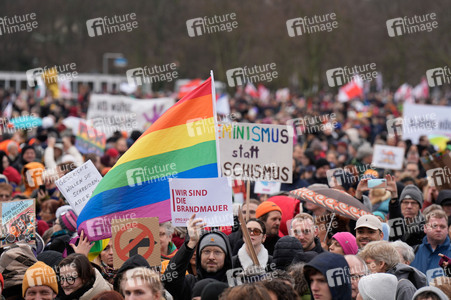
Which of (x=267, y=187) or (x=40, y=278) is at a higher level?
(x=267, y=187)

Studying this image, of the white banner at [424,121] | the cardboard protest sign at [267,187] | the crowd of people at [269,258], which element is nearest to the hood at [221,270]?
the crowd of people at [269,258]

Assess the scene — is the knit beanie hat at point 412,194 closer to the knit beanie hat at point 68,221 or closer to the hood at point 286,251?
the hood at point 286,251

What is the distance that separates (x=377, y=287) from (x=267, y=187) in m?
5.72

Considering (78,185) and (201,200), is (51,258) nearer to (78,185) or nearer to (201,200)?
(201,200)

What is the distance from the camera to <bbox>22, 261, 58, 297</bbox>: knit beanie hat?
5.91m

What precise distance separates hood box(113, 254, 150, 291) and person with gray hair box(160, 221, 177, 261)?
1.05 metres

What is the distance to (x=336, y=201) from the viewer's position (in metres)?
8.17

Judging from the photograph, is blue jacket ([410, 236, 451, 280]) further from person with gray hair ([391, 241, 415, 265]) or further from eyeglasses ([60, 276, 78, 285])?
eyeglasses ([60, 276, 78, 285])

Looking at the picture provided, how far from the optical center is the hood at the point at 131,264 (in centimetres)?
597

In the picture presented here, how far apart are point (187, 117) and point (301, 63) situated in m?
56.2

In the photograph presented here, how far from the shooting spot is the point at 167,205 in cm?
769

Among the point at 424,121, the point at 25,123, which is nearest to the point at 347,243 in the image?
the point at 424,121

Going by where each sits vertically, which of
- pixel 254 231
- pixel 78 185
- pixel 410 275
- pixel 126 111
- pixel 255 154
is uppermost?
pixel 126 111

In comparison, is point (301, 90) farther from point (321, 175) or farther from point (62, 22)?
point (321, 175)
